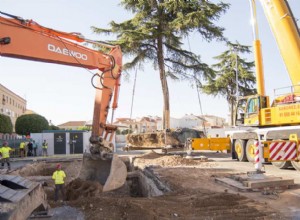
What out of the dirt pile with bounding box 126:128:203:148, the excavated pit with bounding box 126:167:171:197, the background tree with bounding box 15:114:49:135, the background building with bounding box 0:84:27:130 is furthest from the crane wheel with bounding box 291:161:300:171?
the background building with bounding box 0:84:27:130

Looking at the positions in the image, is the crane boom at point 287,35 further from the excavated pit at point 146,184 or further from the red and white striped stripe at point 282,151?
the excavated pit at point 146,184

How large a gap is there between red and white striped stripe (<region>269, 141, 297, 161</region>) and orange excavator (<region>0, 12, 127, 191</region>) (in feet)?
15.3

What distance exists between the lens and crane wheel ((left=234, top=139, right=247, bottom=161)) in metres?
14.4

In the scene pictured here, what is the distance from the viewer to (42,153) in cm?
2627

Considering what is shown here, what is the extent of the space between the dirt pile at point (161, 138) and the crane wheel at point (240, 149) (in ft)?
20.1

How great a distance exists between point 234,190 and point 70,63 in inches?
207

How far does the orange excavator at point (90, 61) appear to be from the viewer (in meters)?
7.91

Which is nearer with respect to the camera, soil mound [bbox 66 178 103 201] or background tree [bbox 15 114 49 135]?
soil mound [bbox 66 178 103 201]

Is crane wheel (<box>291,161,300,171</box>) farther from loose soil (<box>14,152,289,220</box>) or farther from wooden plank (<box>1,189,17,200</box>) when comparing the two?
wooden plank (<box>1,189,17,200</box>)

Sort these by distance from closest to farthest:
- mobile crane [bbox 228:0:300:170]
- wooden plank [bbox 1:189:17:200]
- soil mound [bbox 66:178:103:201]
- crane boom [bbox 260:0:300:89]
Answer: wooden plank [bbox 1:189:17:200], soil mound [bbox 66:178:103:201], mobile crane [bbox 228:0:300:170], crane boom [bbox 260:0:300:89]

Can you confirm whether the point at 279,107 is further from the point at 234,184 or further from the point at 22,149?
the point at 22,149

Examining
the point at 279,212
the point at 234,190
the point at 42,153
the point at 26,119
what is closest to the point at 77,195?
the point at 234,190

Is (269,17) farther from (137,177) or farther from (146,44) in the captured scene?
(146,44)

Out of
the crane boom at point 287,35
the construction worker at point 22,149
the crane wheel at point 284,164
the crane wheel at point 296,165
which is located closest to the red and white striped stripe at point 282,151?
the crane wheel at point 296,165
